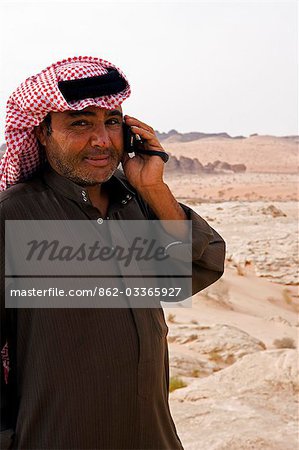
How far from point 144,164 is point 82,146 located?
0.97 ft

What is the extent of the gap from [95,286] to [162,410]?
1.63ft

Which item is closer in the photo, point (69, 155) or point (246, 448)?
point (69, 155)

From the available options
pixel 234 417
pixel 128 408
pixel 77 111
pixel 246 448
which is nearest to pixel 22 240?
pixel 77 111

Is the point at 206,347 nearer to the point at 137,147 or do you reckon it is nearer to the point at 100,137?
the point at 137,147

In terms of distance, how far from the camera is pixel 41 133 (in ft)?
7.22

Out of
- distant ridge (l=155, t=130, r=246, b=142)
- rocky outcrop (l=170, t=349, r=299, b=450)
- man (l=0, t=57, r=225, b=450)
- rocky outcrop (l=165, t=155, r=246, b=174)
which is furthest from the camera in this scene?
distant ridge (l=155, t=130, r=246, b=142)

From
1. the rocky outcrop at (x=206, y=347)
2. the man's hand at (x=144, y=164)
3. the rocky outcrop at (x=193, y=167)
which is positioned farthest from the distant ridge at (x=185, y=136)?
the man's hand at (x=144, y=164)

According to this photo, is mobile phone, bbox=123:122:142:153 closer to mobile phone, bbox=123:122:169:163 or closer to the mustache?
mobile phone, bbox=123:122:169:163

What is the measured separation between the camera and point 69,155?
6.87ft

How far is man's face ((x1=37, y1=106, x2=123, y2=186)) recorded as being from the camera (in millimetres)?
2086

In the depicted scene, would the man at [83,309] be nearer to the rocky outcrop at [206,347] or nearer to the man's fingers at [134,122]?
the man's fingers at [134,122]

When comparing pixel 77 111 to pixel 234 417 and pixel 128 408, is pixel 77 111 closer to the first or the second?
pixel 128 408

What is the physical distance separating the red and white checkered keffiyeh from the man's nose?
78 millimetres

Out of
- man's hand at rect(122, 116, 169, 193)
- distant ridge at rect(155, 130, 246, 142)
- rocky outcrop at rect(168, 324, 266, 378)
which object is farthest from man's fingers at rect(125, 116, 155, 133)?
distant ridge at rect(155, 130, 246, 142)
